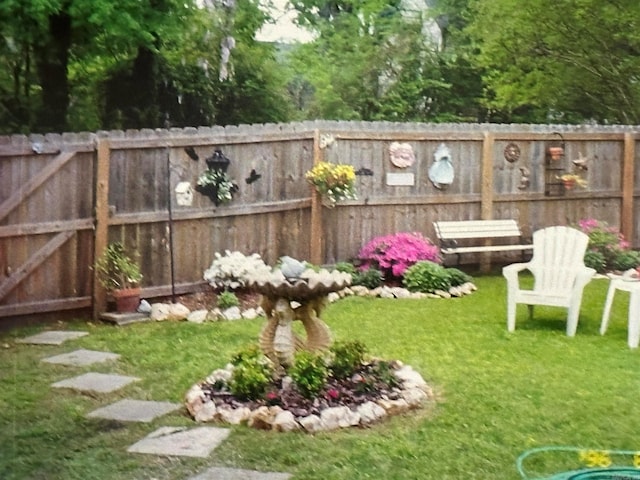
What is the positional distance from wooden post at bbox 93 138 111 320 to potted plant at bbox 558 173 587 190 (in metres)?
4.17

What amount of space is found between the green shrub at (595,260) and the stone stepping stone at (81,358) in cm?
423

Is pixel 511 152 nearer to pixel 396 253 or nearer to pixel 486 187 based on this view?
pixel 486 187

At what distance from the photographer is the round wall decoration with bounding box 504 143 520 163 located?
24.4 feet

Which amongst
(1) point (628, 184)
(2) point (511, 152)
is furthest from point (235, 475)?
(1) point (628, 184)

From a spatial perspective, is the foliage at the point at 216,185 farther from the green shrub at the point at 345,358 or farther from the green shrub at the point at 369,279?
the green shrub at the point at 345,358

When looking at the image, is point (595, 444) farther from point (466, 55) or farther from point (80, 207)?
point (466, 55)

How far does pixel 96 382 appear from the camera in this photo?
3.85m

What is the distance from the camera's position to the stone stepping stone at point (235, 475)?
8.80 feet

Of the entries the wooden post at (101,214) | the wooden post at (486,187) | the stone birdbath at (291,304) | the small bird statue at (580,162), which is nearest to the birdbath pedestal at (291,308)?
the stone birdbath at (291,304)

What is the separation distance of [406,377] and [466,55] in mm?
6246

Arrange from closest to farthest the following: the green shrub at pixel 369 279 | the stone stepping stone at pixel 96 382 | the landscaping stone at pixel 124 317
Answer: the stone stepping stone at pixel 96 382
the landscaping stone at pixel 124 317
the green shrub at pixel 369 279

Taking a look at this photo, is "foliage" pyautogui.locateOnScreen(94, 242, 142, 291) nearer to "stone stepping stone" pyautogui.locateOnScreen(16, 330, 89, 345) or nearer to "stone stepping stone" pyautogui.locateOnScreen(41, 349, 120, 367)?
"stone stepping stone" pyautogui.locateOnScreen(16, 330, 89, 345)

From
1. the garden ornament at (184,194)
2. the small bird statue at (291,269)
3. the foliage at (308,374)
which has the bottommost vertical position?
the foliage at (308,374)

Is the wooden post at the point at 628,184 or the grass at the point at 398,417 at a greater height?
the wooden post at the point at 628,184
